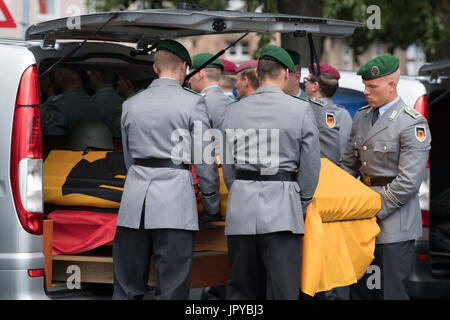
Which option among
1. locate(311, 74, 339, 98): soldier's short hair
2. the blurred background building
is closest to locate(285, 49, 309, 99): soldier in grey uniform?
locate(311, 74, 339, 98): soldier's short hair

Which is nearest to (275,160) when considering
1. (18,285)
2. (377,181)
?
(377,181)

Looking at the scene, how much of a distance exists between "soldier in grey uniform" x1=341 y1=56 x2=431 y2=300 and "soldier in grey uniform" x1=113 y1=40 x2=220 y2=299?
1282 mm

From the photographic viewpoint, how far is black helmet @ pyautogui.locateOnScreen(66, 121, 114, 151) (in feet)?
20.2

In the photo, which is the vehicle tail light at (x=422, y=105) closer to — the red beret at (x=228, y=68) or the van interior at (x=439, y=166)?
the van interior at (x=439, y=166)

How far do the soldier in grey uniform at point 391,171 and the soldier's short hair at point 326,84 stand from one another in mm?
995

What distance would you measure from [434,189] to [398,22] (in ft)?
Answer: 39.1

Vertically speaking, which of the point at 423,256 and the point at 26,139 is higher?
the point at 26,139

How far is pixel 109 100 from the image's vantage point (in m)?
6.74

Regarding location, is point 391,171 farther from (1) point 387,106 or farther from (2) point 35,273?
(2) point 35,273

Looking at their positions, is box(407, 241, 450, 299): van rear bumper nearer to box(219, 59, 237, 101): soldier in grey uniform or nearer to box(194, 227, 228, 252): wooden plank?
box(194, 227, 228, 252): wooden plank

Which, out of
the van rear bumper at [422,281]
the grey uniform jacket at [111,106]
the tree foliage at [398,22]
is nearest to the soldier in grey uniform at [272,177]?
the grey uniform jacket at [111,106]

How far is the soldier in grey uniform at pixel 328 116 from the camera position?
21.4 ft

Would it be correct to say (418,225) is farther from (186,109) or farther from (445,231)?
(186,109)

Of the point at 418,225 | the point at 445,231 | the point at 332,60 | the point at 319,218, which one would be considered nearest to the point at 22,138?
the point at 319,218
